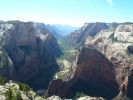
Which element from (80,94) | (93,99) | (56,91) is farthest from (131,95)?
(93,99)

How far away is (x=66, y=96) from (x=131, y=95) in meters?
35.8

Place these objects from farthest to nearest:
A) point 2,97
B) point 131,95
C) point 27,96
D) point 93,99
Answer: point 131,95, point 93,99, point 27,96, point 2,97

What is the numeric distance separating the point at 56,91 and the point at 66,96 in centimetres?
643

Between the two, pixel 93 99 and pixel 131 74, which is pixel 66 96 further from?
pixel 93 99

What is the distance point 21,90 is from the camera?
124 metres

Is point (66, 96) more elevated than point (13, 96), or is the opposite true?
point (13, 96)

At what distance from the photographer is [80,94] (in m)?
199

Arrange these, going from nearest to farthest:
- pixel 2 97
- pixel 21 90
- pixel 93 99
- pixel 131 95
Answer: pixel 2 97
pixel 21 90
pixel 93 99
pixel 131 95

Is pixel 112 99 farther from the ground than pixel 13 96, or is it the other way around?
pixel 13 96

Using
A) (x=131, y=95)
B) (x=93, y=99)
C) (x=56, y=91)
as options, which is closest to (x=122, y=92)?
(x=131, y=95)

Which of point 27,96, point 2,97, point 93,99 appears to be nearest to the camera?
point 2,97

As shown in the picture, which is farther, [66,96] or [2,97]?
[66,96]

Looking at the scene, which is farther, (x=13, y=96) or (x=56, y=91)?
(x=56, y=91)

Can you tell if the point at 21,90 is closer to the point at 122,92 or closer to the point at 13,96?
the point at 13,96
